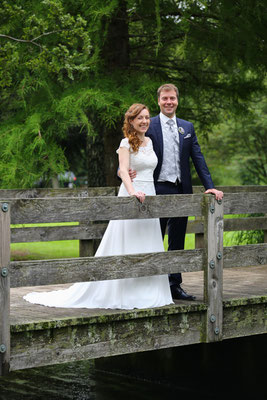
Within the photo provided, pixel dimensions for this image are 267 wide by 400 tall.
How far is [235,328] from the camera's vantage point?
651 cm

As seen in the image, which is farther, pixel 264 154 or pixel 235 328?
pixel 264 154

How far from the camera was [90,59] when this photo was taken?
10.2 m

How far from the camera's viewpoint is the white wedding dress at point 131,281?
6141 millimetres

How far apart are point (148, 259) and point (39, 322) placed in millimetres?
1126

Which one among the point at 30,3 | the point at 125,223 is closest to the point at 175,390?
the point at 125,223

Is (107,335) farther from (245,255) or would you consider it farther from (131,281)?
(245,255)

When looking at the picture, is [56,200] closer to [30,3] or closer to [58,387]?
[58,387]

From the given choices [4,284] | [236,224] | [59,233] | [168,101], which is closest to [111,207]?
[4,284]

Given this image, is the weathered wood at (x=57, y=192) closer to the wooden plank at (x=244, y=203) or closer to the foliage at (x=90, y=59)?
the foliage at (x=90, y=59)

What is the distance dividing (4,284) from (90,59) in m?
5.92

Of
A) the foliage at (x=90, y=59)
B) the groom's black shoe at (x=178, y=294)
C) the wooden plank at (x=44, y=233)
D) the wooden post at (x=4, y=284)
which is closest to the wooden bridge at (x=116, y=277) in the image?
the wooden post at (x=4, y=284)

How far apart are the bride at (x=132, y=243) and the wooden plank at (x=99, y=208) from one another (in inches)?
11.1

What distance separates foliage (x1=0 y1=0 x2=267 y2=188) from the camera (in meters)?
9.51

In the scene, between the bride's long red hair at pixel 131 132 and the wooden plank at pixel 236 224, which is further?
the wooden plank at pixel 236 224
